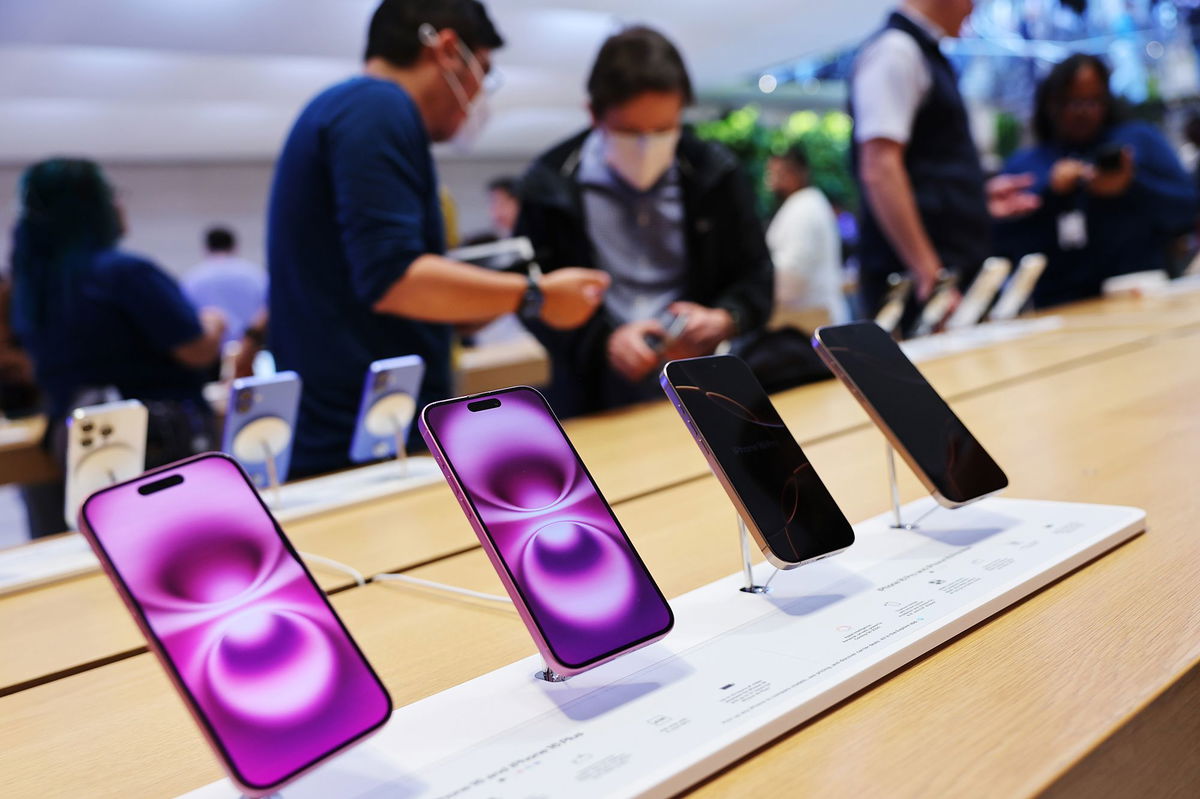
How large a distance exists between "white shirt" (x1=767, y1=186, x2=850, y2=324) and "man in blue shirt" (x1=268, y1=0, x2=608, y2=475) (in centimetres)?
308

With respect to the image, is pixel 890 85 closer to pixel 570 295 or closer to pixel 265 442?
pixel 570 295

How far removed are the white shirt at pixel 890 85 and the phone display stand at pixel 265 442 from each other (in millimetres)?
1837

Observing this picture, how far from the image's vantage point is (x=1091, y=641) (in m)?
0.63

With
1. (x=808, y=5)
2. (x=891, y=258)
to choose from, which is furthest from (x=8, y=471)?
(x=808, y=5)

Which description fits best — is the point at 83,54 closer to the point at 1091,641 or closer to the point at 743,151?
the point at 743,151

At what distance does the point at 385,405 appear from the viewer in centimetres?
149

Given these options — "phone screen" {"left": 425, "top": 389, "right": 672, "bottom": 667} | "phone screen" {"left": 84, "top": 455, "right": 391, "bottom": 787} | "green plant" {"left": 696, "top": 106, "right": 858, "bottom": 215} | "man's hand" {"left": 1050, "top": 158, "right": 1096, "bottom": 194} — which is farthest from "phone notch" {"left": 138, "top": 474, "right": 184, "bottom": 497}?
"green plant" {"left": 696, "top": 106, "right": 858, "bottom": 215}

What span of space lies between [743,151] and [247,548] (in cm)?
1038

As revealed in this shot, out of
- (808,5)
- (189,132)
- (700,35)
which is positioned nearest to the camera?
(808,5)

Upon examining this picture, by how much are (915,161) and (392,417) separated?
73.3 inches

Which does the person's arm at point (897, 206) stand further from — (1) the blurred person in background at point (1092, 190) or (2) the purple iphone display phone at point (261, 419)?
(2) the purple iphone display phone at point (261, 419)

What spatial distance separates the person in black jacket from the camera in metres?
2.17

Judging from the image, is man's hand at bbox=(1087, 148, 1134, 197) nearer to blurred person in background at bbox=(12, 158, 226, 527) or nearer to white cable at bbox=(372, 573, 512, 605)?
blurred person in background at bbox=(12, 158, 226, 527)

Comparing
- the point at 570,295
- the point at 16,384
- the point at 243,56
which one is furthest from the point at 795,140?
the point at 570,295
